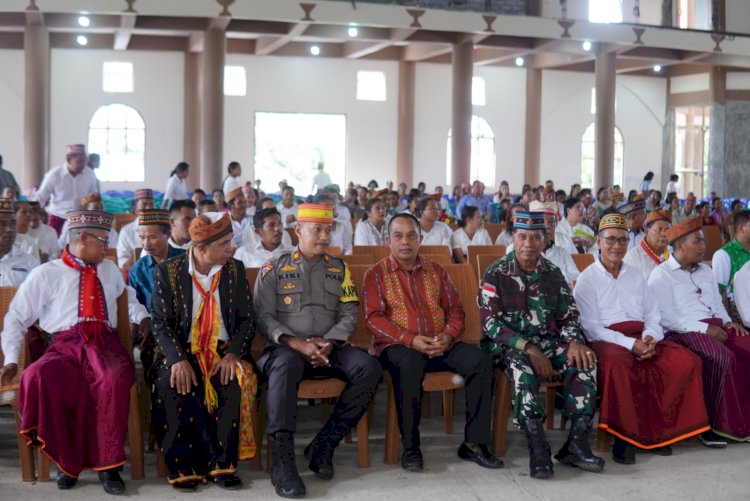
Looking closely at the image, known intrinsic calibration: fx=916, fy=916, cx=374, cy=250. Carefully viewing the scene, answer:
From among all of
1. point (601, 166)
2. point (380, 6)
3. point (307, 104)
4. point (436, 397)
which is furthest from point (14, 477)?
point (307, 104)

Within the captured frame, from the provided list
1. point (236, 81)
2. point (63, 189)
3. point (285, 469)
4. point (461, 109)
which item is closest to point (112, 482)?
point (285, 469)

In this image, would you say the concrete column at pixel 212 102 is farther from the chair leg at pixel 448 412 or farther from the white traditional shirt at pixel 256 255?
the chair leg at pixel 448 412

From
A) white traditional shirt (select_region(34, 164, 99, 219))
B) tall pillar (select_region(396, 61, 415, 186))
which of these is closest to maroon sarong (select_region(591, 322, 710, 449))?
white traditional shirt (select_region(34, 164, 99, 219))

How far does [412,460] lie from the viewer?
13.8 ft

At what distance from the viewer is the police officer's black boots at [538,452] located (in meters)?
4.11

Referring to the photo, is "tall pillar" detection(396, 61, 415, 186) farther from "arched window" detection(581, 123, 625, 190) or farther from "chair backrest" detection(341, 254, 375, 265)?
"chair backrest" detection(341, 254, 375, 265)

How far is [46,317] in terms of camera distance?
412 centimetres

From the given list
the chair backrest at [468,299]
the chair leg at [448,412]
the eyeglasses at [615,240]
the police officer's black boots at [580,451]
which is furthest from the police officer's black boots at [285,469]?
the eyeglasses at [615,240]

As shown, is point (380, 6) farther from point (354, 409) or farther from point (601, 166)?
point (354, 409)

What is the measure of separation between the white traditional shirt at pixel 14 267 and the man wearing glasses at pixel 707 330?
3434 millimetres

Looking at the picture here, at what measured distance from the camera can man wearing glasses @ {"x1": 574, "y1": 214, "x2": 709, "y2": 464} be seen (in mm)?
4449

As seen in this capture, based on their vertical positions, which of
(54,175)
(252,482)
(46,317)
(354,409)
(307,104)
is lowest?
(252,482)

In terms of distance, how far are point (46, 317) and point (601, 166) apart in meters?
17.3

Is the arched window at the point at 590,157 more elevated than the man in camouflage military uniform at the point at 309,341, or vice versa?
the arched window at the point at 590,157
